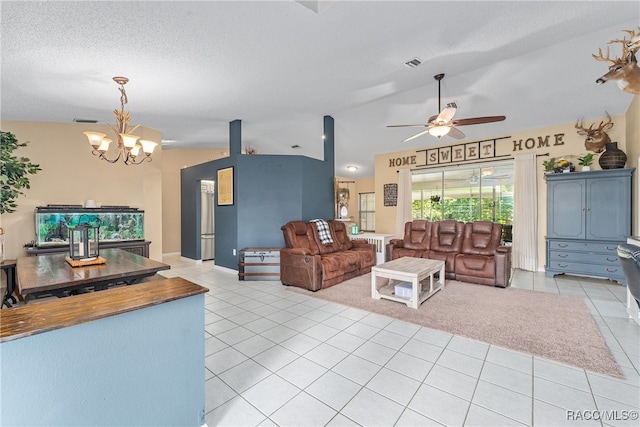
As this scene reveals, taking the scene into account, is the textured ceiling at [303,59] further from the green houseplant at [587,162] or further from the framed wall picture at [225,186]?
the framed wall picture at [225,186]

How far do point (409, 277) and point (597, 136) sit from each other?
425 cm

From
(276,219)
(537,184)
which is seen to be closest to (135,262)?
(276,219)

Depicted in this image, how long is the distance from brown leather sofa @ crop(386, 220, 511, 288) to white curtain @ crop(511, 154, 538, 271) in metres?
1.18

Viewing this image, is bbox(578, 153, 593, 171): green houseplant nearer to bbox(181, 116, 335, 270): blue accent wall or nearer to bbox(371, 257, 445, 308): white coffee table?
bbox(371, 257, 445, 308): white coffee table

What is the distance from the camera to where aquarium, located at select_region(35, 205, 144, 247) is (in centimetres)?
421

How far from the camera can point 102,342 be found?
1172 millimetres

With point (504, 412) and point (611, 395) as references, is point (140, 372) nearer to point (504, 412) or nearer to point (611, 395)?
point (504, 412)

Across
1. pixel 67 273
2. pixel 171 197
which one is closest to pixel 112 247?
pixel 67 273

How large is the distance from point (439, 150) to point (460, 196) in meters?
1.20

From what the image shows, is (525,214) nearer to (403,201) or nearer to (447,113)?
(403,201)

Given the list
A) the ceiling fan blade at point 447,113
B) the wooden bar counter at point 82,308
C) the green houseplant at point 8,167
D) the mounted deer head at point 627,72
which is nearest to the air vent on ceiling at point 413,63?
the ceiling fan blade at point 447,113

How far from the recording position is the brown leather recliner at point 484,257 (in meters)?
4.24

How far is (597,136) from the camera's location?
4.59 metres

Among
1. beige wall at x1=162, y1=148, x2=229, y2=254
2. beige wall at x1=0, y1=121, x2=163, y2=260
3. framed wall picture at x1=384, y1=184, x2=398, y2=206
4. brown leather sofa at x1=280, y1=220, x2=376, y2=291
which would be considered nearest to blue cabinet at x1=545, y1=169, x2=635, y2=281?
framed wall picture at x1=384, y1=184, x2=398, y2=206
